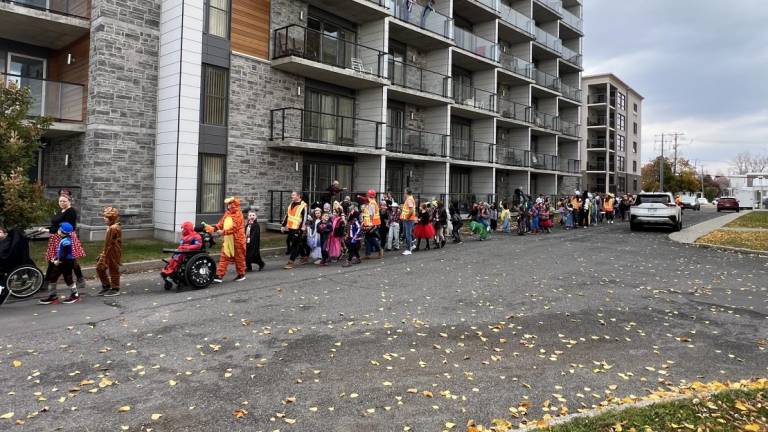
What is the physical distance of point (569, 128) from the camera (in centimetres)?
3991

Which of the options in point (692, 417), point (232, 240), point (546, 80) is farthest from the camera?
point (546, 80)

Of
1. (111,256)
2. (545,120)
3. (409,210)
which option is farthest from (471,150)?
(111,256)

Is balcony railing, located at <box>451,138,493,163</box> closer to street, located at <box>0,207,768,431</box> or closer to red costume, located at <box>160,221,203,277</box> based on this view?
street, located at <box>0,207,768,431</box>

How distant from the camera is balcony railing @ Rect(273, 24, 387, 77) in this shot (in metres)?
17.9

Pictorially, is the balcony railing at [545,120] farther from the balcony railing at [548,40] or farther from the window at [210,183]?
the window at [210,183]

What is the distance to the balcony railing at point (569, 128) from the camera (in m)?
39.0

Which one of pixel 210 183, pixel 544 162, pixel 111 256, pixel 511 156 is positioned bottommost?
pixel 111 256

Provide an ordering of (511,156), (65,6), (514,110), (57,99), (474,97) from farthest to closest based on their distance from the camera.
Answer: (514,110)
(511,156)
(474,97)
(65,6)
(57,99)

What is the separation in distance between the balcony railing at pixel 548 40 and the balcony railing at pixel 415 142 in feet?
50.4

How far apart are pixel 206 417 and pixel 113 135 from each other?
43.0ft

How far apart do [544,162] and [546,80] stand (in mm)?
6223

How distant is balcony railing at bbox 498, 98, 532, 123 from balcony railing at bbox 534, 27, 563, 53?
5406mm

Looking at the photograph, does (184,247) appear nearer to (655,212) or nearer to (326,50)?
(326,50)

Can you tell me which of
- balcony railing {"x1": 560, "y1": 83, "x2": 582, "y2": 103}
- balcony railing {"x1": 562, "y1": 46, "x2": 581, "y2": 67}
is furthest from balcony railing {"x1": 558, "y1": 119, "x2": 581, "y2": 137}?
balcony railing {"x1": 562, "y1": 46, "x2": 581, "y2": 67}
